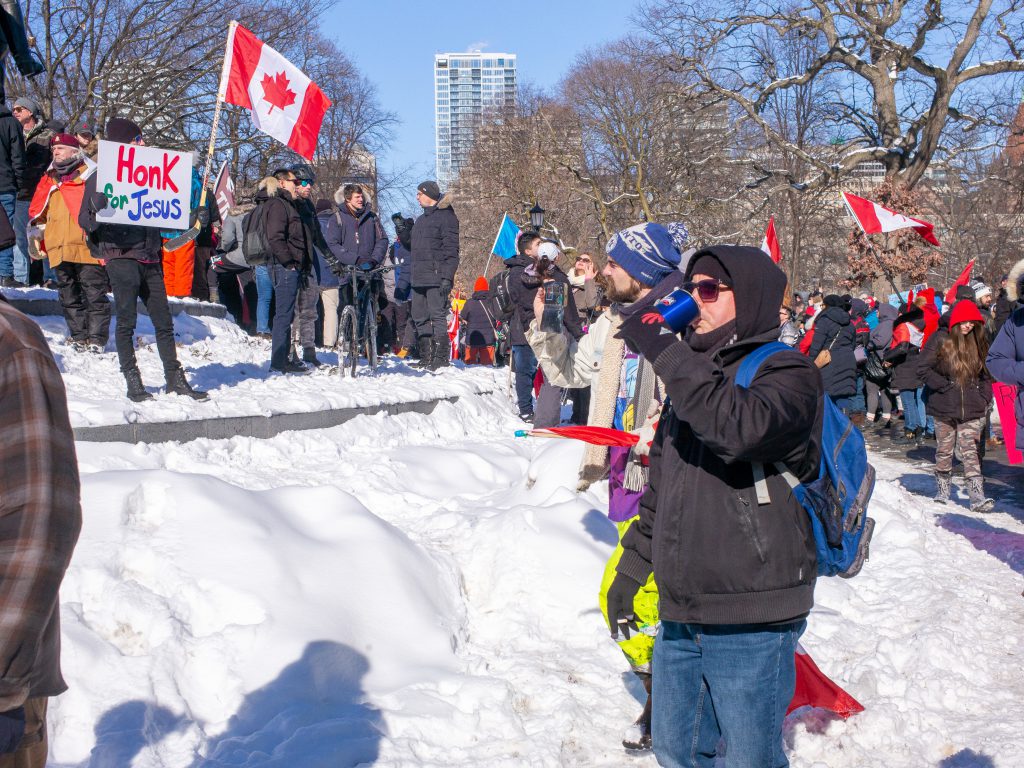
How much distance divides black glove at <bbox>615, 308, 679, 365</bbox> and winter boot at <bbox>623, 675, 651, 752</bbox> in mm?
1768

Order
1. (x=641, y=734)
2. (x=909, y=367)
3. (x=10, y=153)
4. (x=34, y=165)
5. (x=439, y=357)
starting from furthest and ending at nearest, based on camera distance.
→ (x=909, y=367) < (x=439, y=357) < (x=34, y=165) < (x=10, y=153) < (x=641, y=734)

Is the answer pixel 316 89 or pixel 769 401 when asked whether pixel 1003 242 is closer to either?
pixel 316 89

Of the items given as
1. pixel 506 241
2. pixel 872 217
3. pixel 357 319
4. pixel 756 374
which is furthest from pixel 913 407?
pixel 756 374

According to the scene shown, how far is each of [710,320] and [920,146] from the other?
24632mm

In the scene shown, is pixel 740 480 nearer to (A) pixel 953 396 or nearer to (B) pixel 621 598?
(B) pixel 621 598

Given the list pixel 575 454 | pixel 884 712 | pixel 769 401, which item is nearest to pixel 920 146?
pixel 575 454

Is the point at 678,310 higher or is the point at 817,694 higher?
the point at 678,310

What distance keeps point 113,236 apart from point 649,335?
6.30 meters

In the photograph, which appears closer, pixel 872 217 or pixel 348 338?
pixel 348 338

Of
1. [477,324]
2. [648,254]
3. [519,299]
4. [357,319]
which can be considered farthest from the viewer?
[477,324]

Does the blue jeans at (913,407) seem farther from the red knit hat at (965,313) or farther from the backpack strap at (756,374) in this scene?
the backpack strap at (756,374)

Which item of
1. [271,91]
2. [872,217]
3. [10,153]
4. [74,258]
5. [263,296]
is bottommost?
[263,296]

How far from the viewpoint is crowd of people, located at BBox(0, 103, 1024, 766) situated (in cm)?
251

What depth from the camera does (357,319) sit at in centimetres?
1129
